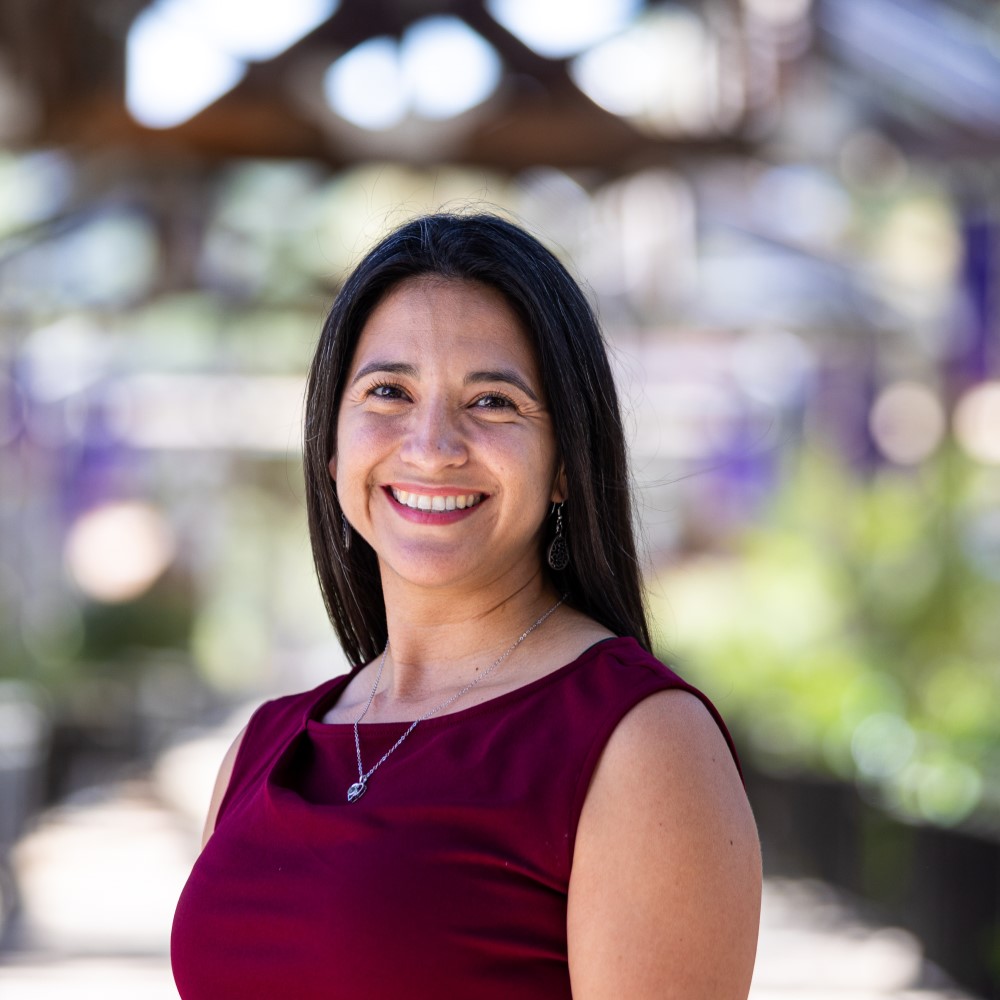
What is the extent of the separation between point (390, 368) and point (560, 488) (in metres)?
0.28

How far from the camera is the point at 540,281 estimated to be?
2104 mm

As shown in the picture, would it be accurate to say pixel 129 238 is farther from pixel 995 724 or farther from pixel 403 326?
pixel 403 326

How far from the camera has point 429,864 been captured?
5.92ft

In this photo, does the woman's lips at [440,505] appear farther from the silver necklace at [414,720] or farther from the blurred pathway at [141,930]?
the blurred pathway at [141,930]

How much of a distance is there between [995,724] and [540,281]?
5159 mm

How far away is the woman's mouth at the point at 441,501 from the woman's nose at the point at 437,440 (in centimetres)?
5

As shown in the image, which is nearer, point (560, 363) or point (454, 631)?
point (560, 363)

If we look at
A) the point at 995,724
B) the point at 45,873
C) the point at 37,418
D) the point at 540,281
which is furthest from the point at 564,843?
the point at 37,418

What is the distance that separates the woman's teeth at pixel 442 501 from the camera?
2.10 m

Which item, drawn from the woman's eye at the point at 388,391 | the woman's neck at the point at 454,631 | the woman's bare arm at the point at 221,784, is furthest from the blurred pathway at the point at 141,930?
the woman's eye at the point at 388,391

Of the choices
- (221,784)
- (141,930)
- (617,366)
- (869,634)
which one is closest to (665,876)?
(221,784)

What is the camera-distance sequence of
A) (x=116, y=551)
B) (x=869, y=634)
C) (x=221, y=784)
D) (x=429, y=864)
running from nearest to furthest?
(x=429, y=864)
(x=221, y=784)
(x=869, y=634)
(x=116, y=551)

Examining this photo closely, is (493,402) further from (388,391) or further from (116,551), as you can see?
(116,551)

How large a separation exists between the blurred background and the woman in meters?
0.42
